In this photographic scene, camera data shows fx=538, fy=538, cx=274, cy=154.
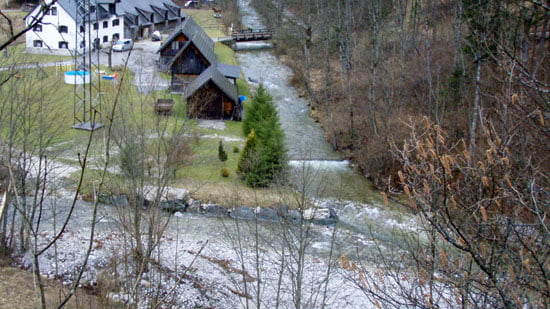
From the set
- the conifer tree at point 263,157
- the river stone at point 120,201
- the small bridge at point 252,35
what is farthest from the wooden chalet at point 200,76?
the river stone at point 120,201

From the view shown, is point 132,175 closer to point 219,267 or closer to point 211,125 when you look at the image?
point 219,267

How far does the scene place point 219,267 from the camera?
13.8m

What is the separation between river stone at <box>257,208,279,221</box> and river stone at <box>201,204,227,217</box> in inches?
46.9

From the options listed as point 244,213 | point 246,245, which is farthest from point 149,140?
point 246,245

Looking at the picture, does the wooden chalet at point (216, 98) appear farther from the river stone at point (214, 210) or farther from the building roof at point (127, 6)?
the building roof at point (127, 6)

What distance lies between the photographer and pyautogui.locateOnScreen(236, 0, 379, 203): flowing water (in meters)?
18.7

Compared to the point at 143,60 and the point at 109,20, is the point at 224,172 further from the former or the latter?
the point at 109,20

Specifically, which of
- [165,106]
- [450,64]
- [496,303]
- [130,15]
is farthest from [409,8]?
[496,303]

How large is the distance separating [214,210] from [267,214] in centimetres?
183

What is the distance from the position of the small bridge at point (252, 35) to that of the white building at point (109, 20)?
7714 mm

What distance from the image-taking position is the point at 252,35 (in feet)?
150

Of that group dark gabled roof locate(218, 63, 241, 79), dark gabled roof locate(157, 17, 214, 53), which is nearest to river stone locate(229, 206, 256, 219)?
dark gabled roof locate(218, 63, 241, 79)

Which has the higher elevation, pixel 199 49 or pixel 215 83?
pixel 199 49

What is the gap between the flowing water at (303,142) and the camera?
18.7 m
